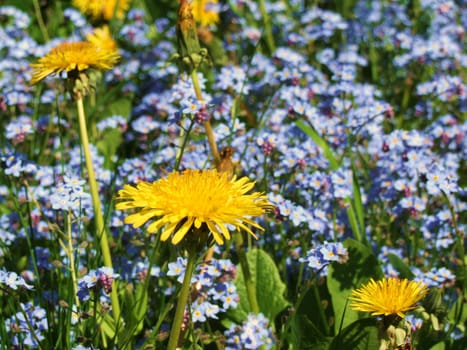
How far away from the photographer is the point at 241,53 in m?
5.46

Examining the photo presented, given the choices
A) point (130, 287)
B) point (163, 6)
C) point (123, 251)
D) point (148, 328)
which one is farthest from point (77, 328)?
point (163, 6)

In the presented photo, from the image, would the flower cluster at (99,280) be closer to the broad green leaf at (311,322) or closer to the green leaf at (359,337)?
the broad green leaf at (311,322)

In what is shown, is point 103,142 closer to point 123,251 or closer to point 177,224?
point 123,251

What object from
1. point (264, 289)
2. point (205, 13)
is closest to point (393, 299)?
point (264, 289)

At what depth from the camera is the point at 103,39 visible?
5.31 metres

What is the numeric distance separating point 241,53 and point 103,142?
141 cm

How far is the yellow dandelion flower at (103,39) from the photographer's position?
5035 mm

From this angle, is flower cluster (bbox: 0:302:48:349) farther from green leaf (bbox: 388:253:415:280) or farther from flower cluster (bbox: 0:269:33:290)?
green leaf (bbox: 388:253:415:280)

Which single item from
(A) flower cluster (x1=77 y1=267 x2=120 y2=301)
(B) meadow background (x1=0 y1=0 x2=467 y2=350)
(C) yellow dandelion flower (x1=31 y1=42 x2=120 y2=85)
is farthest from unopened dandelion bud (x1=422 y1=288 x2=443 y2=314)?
(C) yellow dandelion flower (x1=31 y1=42 x2=120 y2=85)

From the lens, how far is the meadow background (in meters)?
2.60

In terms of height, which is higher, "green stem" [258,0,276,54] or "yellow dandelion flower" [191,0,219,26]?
"yellow dandelion flower" [191,0,219,26]

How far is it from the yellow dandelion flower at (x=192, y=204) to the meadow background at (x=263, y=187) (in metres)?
0.26

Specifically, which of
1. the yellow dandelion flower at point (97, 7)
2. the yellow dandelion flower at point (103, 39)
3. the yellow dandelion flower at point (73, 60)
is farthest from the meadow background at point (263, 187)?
the yellow dandelion flower at point (97, 7)

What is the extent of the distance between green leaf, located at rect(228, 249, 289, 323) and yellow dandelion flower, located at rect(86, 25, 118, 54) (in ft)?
7.55
